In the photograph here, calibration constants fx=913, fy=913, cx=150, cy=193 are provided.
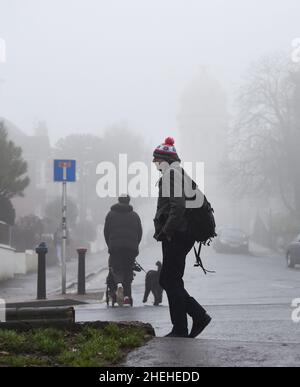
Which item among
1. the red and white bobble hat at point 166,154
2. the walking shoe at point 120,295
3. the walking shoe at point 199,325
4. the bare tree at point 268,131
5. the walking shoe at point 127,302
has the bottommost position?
the walking shoe at point 127,302

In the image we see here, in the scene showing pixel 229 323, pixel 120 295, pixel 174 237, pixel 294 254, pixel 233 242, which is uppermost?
pixel 174 237

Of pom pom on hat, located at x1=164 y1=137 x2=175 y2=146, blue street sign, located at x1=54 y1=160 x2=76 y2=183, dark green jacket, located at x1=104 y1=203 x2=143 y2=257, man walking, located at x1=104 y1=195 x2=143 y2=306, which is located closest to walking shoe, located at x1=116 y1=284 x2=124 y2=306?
man walking, located at x1=104 y1=195 x2=143 y2=306

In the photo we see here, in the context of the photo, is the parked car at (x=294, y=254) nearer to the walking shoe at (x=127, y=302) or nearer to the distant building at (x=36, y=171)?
the walking shoe at (x=127, y=302)

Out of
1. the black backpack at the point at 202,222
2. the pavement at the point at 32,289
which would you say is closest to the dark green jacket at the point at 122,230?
the pavement at the point at 32,289

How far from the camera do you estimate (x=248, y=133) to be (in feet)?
200

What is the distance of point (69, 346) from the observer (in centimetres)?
748

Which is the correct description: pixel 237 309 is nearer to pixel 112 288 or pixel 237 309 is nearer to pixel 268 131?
pixel 112 288

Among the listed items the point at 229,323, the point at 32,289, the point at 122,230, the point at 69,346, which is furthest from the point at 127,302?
the point at 69,346

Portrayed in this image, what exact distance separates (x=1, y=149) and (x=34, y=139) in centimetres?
6177

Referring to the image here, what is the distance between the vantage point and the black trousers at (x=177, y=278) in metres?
8.50

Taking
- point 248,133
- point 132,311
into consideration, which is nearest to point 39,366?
point 132,311

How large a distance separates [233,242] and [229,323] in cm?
3756

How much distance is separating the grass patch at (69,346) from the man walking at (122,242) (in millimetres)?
6360
